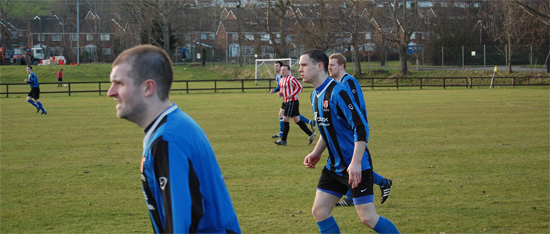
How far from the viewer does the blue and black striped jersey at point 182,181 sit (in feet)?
8.16

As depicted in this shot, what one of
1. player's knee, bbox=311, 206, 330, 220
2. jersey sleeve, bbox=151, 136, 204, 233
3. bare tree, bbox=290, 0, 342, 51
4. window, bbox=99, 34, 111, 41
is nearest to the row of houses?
window, bbox=99, 34, 111, 41

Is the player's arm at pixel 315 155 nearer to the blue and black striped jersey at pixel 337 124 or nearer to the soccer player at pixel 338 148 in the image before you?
the soccer player at pixel 338 148

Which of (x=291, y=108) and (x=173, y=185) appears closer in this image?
(x=173, y=185)

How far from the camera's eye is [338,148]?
555 cm

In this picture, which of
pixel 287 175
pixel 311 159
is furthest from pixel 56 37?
pixel 311 159

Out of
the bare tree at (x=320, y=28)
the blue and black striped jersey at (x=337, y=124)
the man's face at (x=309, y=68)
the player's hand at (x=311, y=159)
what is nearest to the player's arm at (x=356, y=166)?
the blue and black striped jersey at (x=337, y=124)

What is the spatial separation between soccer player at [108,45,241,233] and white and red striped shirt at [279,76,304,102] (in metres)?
12.2

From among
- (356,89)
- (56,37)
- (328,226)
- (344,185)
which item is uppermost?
(56,37)

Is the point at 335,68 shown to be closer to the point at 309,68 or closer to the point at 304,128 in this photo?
the point at 309,68

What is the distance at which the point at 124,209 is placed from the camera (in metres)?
7.95

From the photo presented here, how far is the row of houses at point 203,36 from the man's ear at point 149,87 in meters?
58.6

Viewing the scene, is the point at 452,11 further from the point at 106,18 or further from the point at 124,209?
the point at 124,209

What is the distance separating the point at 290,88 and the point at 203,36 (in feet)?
315

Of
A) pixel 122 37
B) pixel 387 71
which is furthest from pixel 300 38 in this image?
pixel 122 37
